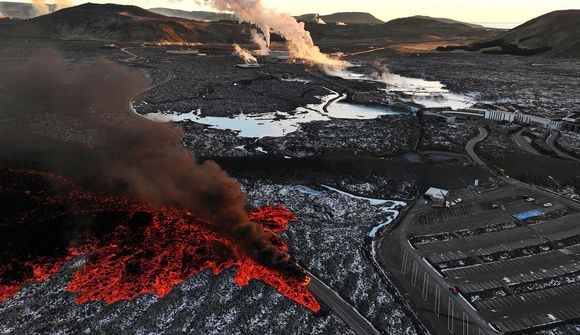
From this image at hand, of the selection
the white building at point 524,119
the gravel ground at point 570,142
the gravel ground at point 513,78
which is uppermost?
the gravel ground at point 513,78

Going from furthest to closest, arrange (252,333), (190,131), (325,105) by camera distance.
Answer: (325,105)
(190,131)
(252,333)

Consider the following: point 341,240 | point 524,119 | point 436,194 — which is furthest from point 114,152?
point 524,119

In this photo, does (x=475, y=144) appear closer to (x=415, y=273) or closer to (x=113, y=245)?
(x=415, y=273)

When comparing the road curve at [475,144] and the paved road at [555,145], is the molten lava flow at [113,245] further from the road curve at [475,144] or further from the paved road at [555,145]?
the paved road at [555,145]

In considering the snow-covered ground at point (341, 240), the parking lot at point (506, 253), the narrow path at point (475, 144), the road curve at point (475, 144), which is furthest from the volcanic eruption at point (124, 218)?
the road curve at point (475, 144)

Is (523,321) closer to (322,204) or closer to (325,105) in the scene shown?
(322,204)

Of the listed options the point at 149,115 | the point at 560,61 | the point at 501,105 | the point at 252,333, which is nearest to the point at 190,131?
the point at 149,115
